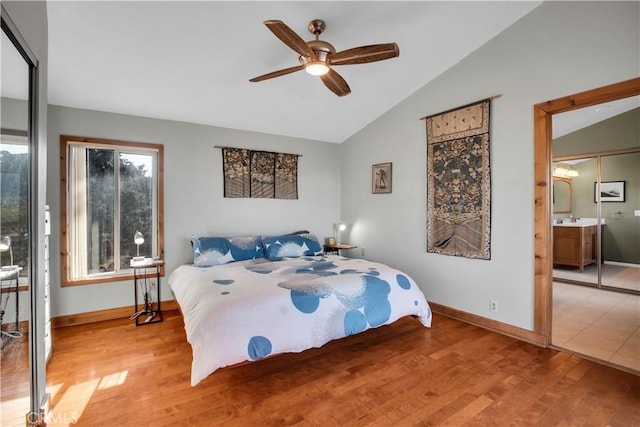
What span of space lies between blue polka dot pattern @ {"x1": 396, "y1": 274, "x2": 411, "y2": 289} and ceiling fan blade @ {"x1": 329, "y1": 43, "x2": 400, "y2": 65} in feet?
6.34

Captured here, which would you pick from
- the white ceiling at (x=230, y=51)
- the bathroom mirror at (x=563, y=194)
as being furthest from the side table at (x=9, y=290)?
→ the bathroom mirror at (x=563, y=194)

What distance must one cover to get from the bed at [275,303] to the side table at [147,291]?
18.7 inches

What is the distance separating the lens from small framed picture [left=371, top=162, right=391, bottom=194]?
420cm

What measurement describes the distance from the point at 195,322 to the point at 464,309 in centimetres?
282

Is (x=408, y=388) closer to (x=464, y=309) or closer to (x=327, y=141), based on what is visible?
(x=464, y=309)

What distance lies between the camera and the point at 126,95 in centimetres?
310

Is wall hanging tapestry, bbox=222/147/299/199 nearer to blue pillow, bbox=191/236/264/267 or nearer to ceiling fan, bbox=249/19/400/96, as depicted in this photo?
blue pillow, bbox=191/236/264/267

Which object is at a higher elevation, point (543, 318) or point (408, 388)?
point (543, 318)

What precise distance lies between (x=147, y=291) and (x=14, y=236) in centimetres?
243

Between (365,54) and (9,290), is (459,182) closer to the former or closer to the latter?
(365,54)

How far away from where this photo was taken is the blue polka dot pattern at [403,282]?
9.20 ft

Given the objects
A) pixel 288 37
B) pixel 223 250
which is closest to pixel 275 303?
pixel 223 250

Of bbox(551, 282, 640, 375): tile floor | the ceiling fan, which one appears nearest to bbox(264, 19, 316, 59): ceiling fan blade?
the ceiling fan

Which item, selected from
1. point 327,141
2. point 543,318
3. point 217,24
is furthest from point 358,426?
point 327,141
